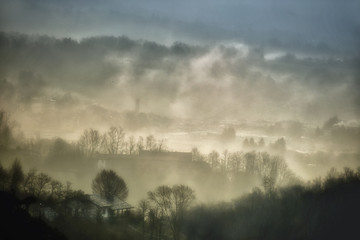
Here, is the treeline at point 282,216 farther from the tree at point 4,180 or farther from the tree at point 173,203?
the tree at point 4,180

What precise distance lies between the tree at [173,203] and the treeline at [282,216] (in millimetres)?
2041

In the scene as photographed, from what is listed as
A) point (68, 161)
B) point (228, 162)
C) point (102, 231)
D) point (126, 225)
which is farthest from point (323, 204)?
point (68, 161)

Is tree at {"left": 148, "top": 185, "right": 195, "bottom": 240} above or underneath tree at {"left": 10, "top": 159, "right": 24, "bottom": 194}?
underneath

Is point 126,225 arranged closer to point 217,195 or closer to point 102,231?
point 102,231

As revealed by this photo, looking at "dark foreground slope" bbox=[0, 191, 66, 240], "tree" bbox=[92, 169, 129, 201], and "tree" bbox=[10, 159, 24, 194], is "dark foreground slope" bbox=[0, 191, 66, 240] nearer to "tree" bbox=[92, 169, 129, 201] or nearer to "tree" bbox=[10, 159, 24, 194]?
"tree" bbox=[10, 159, 24, 194]

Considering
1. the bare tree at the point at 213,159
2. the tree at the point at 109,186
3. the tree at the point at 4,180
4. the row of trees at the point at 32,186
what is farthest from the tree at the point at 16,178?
the bare tree at the point at 213,159

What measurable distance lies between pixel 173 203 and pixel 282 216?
20666 mm

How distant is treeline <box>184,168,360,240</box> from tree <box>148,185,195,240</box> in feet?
6.70

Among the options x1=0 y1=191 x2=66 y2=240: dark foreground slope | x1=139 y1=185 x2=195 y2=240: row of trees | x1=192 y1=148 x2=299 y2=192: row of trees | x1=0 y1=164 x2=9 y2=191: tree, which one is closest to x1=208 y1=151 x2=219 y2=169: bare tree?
x1=192 y1=148 x2=299 y2=192: row of trees

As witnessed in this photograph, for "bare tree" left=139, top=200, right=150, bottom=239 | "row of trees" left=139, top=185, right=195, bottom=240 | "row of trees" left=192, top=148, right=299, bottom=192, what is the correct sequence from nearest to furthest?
"bare tree" left=139, top=200, right=150, bottom=239, "row of trees" left=139, top=185, right=195, bottom=240, "row of trees" left=192, top=148, right=299, bottom=192

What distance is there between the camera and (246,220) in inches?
2516

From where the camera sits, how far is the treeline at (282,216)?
60.4 metres

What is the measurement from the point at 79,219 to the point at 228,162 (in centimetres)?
5745

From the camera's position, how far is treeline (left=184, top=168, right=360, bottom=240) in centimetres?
6038
